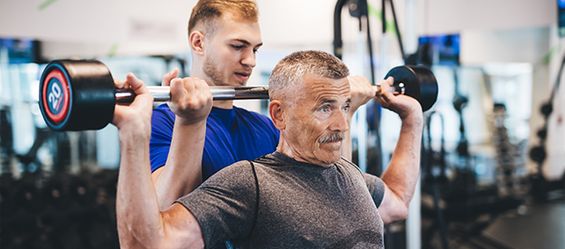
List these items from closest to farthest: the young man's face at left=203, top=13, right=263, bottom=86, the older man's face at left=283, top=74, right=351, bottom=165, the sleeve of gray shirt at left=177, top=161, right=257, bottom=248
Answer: the sleeve of gray shirt at left=177, top=161, right=257, bottom=248
the older man's face at left=283, top=74, right=351, bottom=165
the young man's face at left=203, top=13, right=263, bottom=86

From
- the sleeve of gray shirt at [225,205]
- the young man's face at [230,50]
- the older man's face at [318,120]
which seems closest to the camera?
the sleeve of gray shirt at [225,205]

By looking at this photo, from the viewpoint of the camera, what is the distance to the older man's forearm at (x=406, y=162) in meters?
1.75

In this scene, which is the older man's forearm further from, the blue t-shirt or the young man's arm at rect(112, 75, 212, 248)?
the young man's arm at rect(112, 75, 212, 248)

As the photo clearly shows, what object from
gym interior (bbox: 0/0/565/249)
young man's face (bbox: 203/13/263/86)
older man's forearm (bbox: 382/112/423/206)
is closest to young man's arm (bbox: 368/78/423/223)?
older man's forearm (bbox: 382/112/423/206)

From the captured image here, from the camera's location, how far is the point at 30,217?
13.6 feet

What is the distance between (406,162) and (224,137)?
0.66 metres

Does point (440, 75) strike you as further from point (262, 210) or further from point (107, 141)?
point (262, 210)

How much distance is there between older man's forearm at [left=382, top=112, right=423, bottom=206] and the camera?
69.0 inches

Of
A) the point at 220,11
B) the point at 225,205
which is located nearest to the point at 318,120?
the point at 225,205

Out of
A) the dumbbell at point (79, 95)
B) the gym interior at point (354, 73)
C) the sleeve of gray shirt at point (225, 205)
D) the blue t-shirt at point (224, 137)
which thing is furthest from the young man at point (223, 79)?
the gym interior at point (354, 73)

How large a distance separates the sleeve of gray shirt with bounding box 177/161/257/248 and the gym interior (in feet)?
4.66

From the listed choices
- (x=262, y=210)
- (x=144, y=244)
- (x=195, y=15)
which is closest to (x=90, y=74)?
(x=144, y=244)

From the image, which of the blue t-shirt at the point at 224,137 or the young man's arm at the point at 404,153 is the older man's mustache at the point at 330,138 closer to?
the blue t-shirt at the point at 224,137

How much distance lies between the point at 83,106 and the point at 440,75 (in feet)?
16.8
